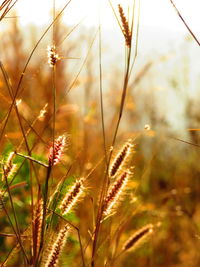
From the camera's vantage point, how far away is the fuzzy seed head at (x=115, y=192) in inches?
32.7

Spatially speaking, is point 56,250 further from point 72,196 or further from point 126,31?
point 126,31

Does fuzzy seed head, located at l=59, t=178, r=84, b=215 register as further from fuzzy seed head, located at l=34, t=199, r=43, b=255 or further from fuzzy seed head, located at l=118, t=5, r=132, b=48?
fuzzy seed head, located at l=118, t=5, r=132, b=48

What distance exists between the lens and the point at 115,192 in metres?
0.83

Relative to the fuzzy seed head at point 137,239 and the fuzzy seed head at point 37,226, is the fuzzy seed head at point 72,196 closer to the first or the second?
the fuzzy seed head at point 37,226

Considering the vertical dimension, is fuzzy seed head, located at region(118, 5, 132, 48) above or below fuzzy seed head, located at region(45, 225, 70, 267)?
above

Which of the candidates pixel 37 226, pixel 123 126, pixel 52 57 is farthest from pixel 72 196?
pixel 123 126

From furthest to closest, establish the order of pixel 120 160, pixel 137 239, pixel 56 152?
pixel 137 239 < pixel 120 160 < pixel 56 152

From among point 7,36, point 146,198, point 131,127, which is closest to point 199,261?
point 146,198

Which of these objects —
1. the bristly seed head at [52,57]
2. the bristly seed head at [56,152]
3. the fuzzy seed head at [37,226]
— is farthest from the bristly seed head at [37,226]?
the bristly seed head at [52,57]

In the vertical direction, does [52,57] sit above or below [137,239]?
above

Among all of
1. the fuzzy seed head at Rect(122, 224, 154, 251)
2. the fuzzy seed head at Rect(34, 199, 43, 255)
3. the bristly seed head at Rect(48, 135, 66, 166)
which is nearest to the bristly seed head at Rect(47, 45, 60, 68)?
the bristly seed head at Rect(48, 135, 66, 166)

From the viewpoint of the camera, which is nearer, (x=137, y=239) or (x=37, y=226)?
(x=37, y=226)

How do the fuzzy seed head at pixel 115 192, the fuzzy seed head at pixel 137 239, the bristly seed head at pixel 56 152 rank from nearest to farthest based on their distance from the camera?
the bristly seed head at pixel 56 152
the fuzzy seed head at pixel 115 192
the fuzzy seed head at pixel 137 239

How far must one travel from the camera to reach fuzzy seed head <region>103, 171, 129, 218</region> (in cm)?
83
